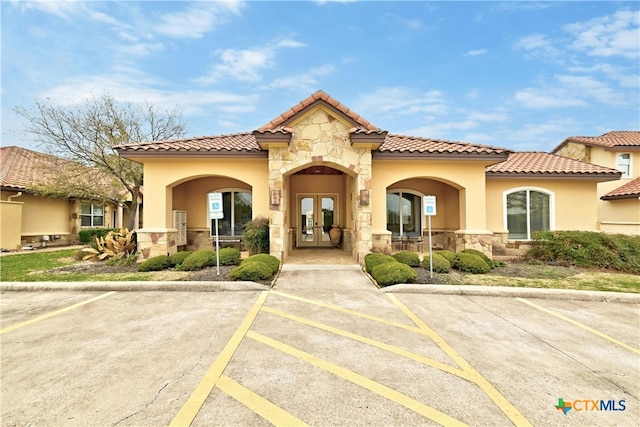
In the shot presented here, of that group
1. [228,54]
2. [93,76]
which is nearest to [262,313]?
[228,54]

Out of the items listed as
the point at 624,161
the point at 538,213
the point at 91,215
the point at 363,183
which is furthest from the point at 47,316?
the point at 624,161

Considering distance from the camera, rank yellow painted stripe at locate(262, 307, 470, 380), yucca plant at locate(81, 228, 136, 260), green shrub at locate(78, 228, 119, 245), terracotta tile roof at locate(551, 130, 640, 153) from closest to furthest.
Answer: yellow painted stripe at locate(262, 307, 470, 380), yucca plant at locate(81, 228, 136, 260), green shrub at locate(78, 228, 119, 245), terracotta tile roof at locate(551, 130, 640, 153)

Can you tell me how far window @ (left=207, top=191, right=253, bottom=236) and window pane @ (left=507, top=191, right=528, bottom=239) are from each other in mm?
11587

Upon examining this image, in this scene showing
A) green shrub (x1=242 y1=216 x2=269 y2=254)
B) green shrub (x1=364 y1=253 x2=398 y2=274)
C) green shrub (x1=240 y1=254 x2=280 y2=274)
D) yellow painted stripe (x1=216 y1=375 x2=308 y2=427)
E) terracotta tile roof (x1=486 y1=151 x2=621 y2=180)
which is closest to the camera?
yellow painted stripe (x1=216 y1=375 x2=308 y2=427)

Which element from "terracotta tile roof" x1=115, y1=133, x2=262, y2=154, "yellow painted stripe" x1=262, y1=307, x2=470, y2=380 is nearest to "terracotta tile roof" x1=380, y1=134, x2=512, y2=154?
"terracotta tile roof" x1=115, y1=133, x2=262, y2=154

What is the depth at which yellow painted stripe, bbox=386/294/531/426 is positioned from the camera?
8.71 feet

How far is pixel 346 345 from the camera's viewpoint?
4.06m

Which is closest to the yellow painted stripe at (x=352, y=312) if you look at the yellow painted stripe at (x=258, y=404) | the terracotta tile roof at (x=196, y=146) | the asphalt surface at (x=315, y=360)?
the asphalt surface at (x=315, y=360)

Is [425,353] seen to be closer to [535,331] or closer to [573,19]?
[535,331]

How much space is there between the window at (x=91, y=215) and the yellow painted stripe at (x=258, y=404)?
69.9 ft

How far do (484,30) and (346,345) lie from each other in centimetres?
1950

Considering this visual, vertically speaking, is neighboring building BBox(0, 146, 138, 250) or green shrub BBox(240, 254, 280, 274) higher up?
neighboring building BBox(0, 146, 138, 250)

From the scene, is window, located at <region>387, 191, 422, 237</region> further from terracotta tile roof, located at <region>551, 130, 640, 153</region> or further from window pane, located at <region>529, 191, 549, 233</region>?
terracotta tile roof, located at <region>551, 130, 640, 153</region>

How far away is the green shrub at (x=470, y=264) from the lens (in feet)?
28.8
